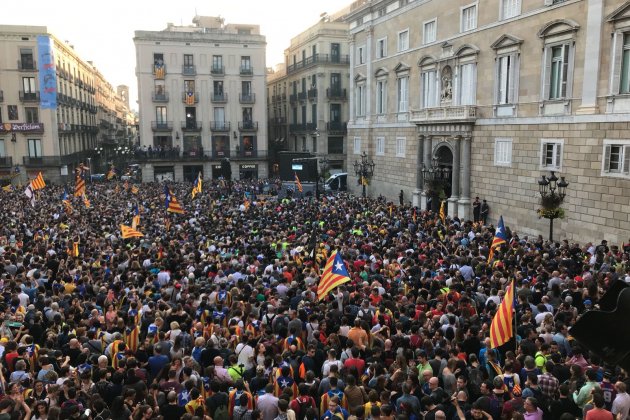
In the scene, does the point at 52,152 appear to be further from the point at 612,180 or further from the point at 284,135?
the point at 612,180

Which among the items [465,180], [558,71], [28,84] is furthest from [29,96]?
[558,71]

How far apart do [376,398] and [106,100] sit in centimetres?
9743

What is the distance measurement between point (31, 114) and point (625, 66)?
160 ft

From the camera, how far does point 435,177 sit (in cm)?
3019

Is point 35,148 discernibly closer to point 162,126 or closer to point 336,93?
point 162,126

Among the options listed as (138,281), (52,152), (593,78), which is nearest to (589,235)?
(593,78)

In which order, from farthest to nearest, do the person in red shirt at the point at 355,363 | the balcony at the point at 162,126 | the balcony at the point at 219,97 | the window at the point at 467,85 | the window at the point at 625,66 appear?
the balcony at the point at 219,97 → the balcony at the point at 162,126 → the window at the point at 467,85 → the window at the point at 625,66 → the person in red shirt at the point at 355,363

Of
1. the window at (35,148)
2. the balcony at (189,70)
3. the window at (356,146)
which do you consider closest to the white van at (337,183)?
the window at (356,146)

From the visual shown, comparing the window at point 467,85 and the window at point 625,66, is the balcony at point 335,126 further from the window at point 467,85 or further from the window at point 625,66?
the window at point 625,66

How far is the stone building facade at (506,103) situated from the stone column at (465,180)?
5 centimetres

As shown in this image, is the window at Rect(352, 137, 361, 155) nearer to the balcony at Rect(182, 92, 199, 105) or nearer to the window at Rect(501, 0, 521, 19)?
the window at Rect(501, 0, 521, 19)

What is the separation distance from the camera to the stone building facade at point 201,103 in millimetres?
54562

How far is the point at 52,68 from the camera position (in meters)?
50.1

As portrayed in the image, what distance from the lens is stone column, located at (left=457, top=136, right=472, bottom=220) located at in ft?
92.4
